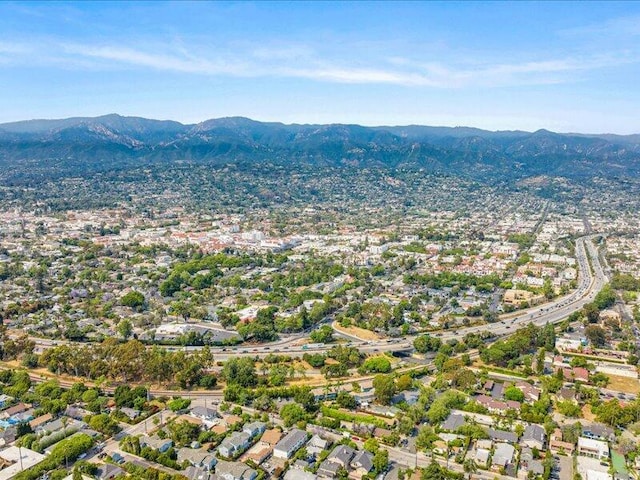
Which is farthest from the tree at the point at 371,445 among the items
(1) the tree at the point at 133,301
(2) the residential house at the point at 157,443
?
(1) the tree at the point at 133,301

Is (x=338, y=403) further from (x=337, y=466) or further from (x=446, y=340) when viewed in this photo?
(x=446, y=340)

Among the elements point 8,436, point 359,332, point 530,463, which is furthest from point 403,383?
point 8,436

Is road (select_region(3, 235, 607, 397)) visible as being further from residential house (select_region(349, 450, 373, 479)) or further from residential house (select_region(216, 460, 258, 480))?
residential house (select_region(349, 450, 373, 479))

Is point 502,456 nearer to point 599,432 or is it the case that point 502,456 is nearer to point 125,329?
point 599,432

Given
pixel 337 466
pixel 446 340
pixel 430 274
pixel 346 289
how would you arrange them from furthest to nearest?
pixel 430 274
pixel 346 289
pixel 446 340
pixel 337 466

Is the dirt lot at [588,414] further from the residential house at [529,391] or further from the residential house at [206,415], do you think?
the residential house at [206,415]

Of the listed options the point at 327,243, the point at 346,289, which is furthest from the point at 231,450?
the point at 327,243
